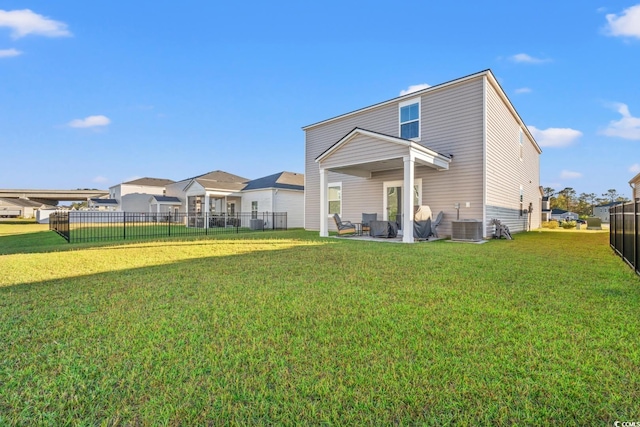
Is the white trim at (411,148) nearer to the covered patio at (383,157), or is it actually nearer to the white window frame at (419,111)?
the covered patio at (383,157)

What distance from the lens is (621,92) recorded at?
1738 centimetres

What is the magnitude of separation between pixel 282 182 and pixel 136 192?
2891 cm

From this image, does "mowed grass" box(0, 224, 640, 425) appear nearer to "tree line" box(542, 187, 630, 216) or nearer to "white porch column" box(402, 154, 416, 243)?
"white porch column" box(402, 154, 416, 243)

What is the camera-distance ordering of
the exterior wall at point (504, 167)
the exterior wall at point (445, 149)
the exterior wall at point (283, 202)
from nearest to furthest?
the exterior wall at point (445, 149), the exterior wall at point (504, 167), the exterior wall at point (283, 202)

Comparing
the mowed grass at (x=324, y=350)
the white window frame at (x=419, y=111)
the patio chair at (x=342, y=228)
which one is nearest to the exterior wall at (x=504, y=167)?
the white window frame at (x=419, y=111)

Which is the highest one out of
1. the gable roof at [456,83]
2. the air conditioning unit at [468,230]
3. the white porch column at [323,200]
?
the gable roof at [456,83]

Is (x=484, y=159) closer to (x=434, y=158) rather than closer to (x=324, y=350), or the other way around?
(x=434, y=158)

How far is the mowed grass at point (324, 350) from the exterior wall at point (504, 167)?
694 cm

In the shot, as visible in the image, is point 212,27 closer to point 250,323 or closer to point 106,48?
point 106,48

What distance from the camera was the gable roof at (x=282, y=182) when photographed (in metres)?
21.7

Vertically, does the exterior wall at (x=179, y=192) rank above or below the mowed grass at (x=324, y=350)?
above

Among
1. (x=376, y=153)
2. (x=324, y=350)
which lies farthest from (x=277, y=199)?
(x=324, y=350)

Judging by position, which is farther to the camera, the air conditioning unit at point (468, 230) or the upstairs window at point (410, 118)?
the upstairs window at point (410, 118)

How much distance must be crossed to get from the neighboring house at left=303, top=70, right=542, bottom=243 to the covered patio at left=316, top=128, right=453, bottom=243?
32 mm
